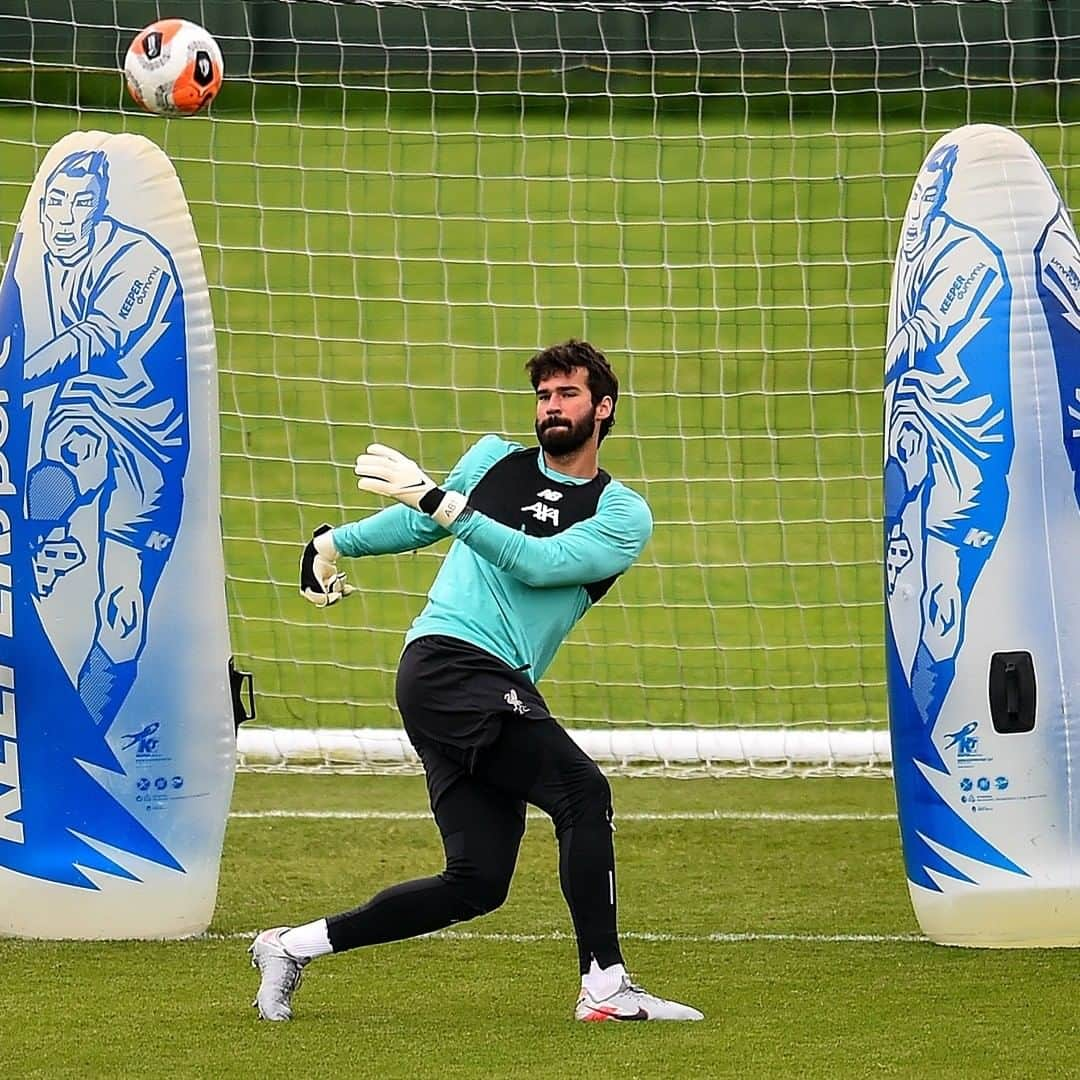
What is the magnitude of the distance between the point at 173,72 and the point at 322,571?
279 centimetres

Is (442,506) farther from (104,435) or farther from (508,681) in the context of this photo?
(104,435)

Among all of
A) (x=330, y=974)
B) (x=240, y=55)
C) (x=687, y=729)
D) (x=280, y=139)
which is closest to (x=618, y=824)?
(x=687, y=729)

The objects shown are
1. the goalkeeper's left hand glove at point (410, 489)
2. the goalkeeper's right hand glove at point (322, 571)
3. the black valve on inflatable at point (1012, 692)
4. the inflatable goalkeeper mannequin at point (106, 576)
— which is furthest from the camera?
the inflatable goalkeeper mannequin at point (106, 576)

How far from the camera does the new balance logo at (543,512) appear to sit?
5469mm

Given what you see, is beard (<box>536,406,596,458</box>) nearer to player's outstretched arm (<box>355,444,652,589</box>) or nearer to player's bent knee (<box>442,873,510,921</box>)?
player's outstretched arm (<box>355,444,652,589</box>)

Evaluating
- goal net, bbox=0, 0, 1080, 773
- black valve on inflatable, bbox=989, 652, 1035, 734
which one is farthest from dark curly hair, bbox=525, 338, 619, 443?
goal net, bbox=0, 0, 1080, 773

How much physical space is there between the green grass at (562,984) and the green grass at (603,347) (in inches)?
106

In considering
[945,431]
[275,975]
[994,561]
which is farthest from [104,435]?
[994,561]

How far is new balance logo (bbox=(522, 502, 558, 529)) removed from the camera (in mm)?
5469

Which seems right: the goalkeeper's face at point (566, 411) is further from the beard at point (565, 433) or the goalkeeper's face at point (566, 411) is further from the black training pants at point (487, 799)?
the black training pants at point (487, 799)

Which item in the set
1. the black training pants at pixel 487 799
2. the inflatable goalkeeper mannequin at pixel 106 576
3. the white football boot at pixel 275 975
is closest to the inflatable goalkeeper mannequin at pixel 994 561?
the black training pants at pixel 487 799

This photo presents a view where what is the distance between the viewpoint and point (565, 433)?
5.44 meters

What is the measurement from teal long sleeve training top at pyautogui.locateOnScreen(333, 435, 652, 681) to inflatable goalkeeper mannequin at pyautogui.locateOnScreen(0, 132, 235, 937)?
76 cm

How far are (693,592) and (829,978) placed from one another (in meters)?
6.25
